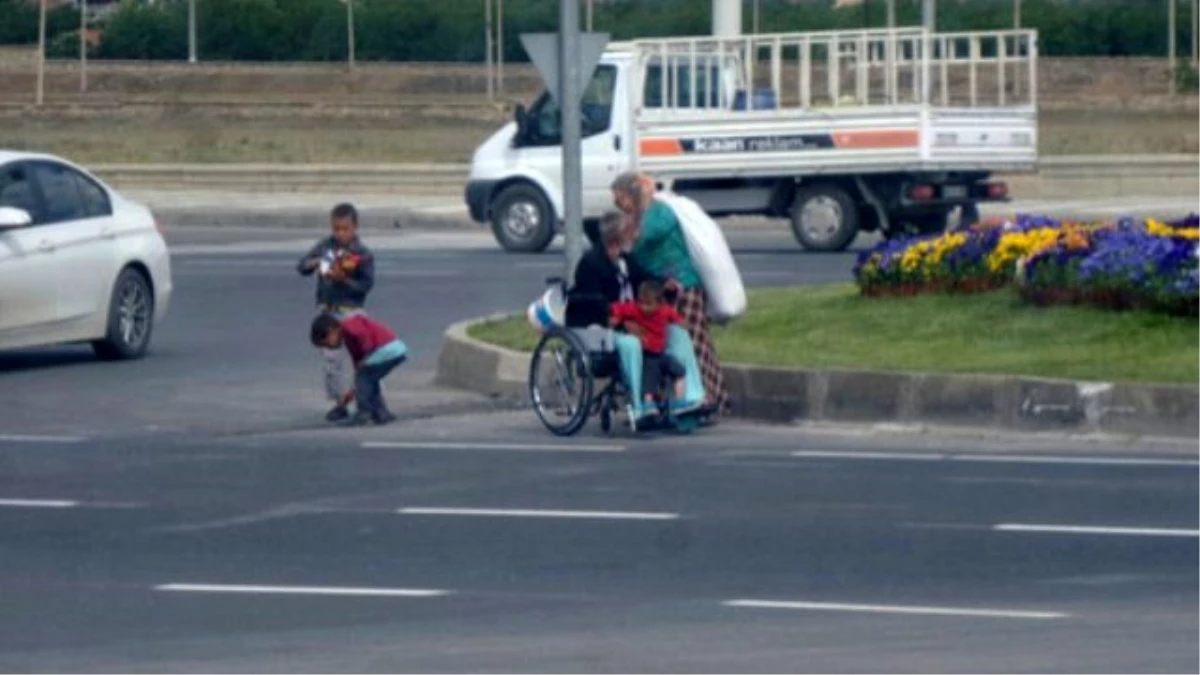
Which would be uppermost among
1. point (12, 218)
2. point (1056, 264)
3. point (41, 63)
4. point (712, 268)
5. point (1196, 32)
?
point (1196, 32)

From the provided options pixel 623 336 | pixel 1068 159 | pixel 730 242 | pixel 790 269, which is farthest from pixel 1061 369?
pixel 1068 159

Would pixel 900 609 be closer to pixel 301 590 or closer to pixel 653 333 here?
pixel 301 590

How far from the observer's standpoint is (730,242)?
33.2 metres

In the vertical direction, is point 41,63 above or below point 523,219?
above

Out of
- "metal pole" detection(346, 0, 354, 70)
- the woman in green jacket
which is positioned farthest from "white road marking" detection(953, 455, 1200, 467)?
"metal pole" detection(346, 0, 354, 70)

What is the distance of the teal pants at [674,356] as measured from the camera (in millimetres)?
15102

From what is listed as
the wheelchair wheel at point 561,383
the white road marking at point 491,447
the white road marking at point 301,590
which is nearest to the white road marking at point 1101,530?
the white road marking at point 301,590

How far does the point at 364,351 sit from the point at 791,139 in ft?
48.9

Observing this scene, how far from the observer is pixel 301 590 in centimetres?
1026

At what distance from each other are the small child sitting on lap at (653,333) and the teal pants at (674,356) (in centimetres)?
3

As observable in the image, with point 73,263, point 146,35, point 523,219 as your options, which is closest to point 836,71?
point 523,219

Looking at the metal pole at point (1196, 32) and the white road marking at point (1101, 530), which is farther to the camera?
the metal pole at point (1196, 32)

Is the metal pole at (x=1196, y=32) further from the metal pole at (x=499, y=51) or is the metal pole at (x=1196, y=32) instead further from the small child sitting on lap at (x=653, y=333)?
the small child sitting on lap at (x=653, y=333)

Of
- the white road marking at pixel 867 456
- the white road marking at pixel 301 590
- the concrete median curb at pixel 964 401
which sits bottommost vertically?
the white road marking at pixel 867 456
